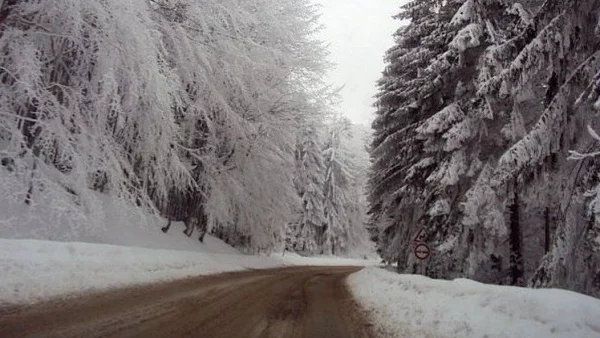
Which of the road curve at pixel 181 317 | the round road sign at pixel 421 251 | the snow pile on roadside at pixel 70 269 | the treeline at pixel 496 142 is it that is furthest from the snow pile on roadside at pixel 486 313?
the snow pile on roadside at pixel 70 269

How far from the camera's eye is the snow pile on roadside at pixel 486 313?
18.0ft

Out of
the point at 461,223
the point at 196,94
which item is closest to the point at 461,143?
the point at 461,223

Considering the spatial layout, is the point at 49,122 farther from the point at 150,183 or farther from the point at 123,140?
the point at 150,183

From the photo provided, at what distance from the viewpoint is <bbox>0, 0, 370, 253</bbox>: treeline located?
10680mm

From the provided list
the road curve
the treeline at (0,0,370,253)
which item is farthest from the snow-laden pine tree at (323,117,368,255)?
the road curve

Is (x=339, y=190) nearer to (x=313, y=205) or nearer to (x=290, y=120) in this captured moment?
(x=313, y=205)

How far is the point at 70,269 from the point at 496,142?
1275cm

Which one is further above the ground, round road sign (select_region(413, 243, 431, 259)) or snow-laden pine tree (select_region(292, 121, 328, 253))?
snow-laden pine tree (select_region(292, 121, 328, 253))

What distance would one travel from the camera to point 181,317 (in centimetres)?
743

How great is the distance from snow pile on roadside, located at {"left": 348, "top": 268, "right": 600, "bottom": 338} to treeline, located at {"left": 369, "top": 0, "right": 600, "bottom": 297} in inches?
67.8

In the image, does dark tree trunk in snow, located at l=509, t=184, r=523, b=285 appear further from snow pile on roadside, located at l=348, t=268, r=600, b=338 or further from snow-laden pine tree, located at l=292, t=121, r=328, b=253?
snow-laden pine tree, located at l=292, t=121, r=328, b=253

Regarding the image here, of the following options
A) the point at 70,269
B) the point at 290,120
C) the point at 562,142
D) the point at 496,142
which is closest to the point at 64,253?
the point at 70,269

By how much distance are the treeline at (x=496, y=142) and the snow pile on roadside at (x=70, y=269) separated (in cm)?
827

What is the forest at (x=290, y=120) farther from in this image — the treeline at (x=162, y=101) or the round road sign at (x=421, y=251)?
the round road sign at (x=421, y=251)
